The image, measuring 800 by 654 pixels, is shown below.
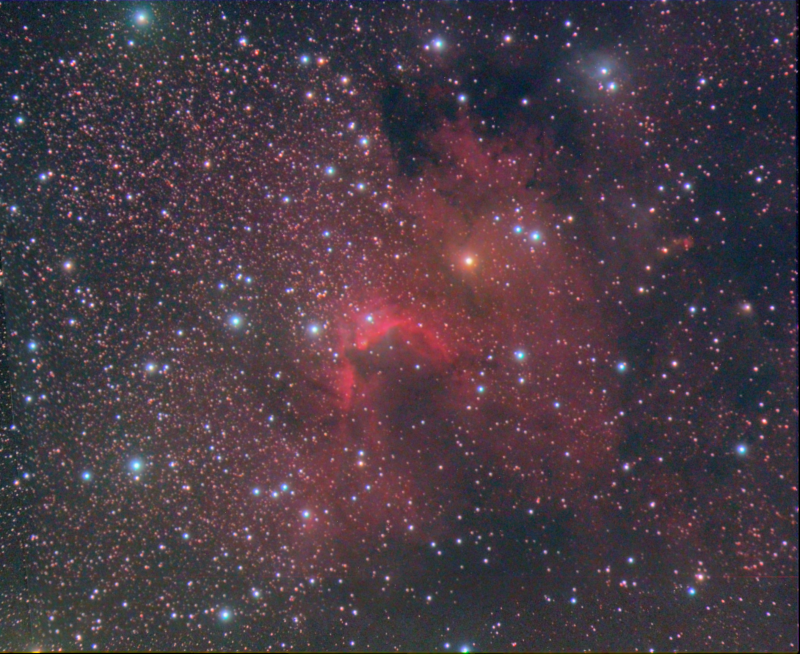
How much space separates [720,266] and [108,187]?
611 millimetres

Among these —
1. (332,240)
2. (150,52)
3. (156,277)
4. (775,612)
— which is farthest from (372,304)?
(775,612)

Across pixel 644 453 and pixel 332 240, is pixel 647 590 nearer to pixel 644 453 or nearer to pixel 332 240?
pixel 644 453

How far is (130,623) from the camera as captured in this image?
455 mm

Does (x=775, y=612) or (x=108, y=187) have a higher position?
(x=108, y=187)

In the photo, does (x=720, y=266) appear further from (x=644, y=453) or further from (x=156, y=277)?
(x=156, y=277)

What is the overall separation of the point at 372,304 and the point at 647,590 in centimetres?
40

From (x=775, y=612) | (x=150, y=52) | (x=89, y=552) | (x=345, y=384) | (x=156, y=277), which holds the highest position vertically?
(x=150, y=52)

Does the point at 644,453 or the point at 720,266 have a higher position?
the point at 720,266

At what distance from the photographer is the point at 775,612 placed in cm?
45

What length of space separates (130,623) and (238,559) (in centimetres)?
13

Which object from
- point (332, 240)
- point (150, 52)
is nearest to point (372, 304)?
point (332, 240)

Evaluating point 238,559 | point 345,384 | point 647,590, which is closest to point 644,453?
point 647,590

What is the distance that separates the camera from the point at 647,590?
45cm

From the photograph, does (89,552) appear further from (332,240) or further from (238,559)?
(332,240)
